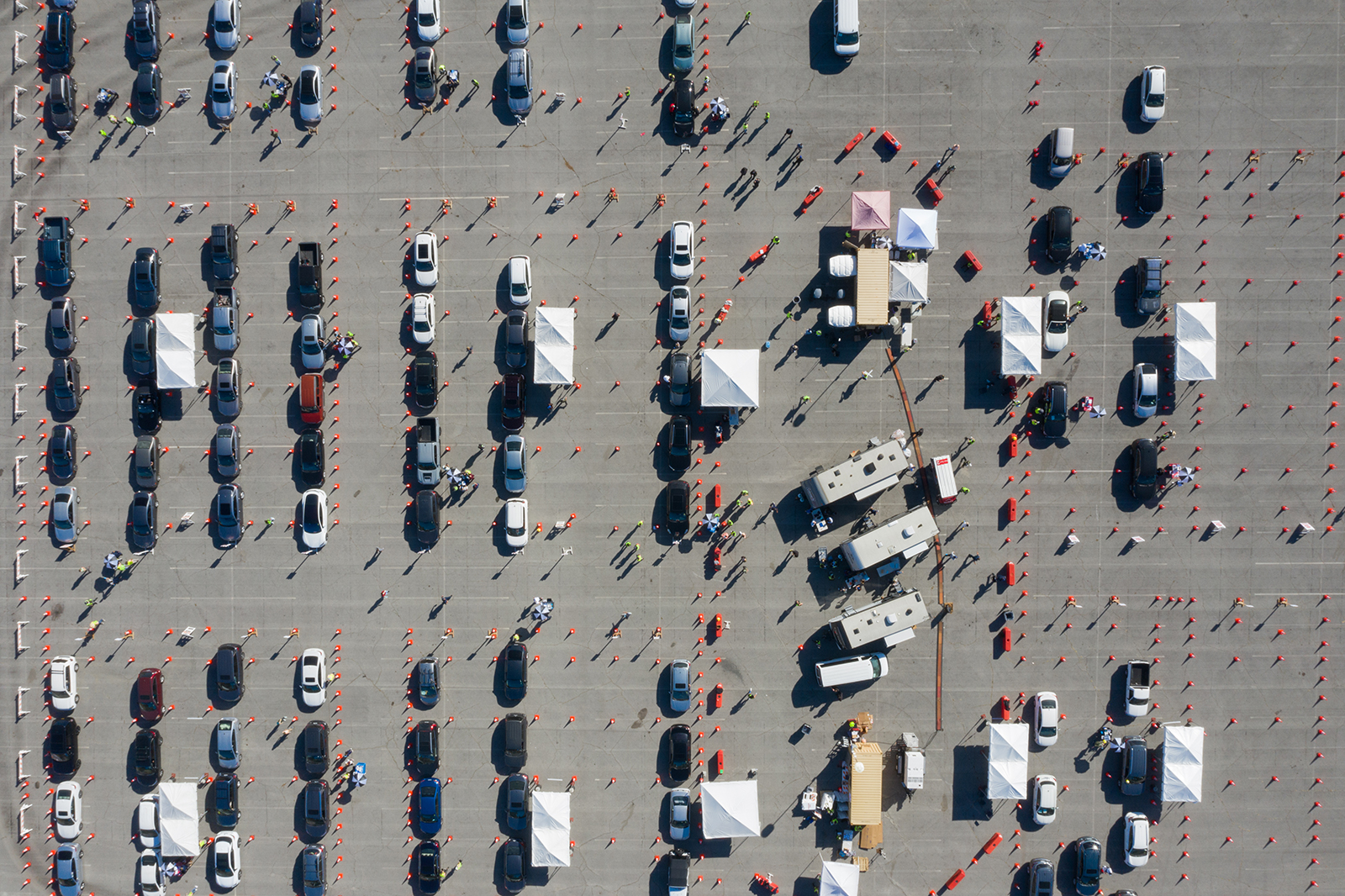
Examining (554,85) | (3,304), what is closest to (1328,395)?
(554,85)

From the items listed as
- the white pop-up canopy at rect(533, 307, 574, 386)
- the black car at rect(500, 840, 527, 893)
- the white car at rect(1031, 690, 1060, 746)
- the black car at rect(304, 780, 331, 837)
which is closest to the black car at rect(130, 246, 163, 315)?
the white pop-up canopy at rect(533, 307, 574, 386)

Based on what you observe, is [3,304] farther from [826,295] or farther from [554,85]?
[826,295]

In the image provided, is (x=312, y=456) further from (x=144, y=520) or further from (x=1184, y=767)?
(x=1184, y=767)

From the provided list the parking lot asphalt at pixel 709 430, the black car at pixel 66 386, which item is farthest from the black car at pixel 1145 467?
the black car at pixel 66 386

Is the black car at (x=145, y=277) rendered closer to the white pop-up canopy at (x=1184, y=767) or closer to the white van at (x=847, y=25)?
the white van at (x=847, y=25)

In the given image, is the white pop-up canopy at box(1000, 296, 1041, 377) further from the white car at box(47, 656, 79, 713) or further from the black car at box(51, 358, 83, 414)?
the white car at box(47, 656, 79, 713)

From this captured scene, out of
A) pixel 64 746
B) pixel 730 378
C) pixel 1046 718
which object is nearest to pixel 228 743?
pixel 64 746

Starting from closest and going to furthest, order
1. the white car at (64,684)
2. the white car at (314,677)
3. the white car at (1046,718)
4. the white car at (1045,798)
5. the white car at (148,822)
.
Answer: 1. the white car at (1046,718)
2. the white car at (1045,798)
3. the white car at (314,677)
4. the white car at (64,684)
5. the white car at (148,822)
